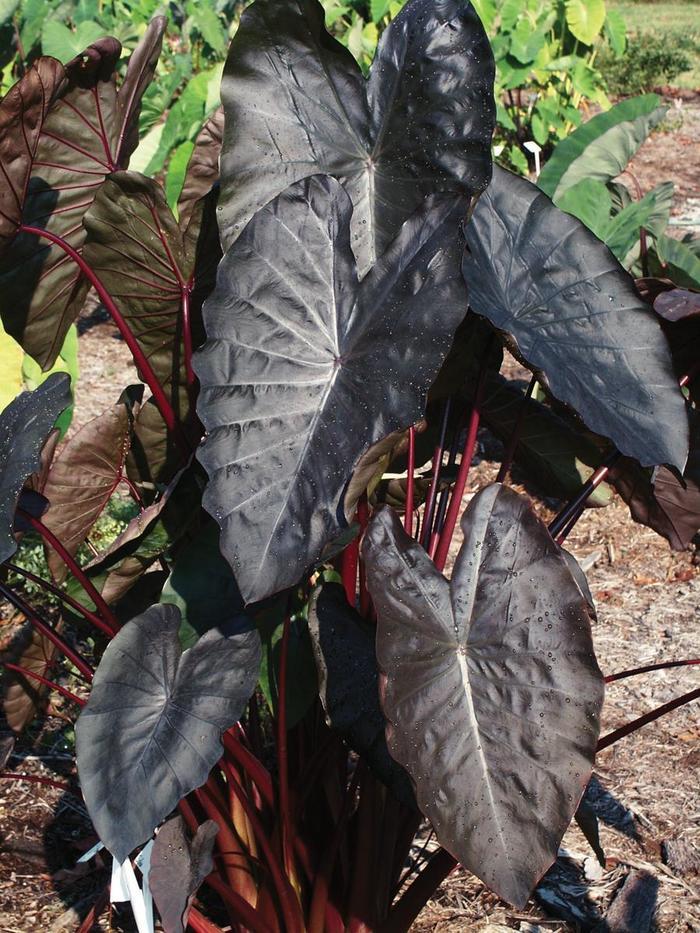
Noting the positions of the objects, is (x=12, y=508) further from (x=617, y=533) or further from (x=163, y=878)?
(x=617, y=533)

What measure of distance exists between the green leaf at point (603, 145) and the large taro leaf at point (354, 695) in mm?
2095

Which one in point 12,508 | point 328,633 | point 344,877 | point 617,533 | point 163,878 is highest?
point 12,508

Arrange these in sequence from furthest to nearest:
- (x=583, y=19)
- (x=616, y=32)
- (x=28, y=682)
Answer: (x=616, y=32) → (x=583, y=19) → (x=28, y=682)

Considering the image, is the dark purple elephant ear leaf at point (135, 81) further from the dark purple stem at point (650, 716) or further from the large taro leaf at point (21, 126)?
the dark purple stem at point (650, 716)

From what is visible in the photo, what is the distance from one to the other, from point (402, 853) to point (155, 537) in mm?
519

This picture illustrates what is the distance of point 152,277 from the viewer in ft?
4.74

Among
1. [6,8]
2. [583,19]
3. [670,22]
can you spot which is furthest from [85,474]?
[670,22]

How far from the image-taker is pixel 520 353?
1.14 meters

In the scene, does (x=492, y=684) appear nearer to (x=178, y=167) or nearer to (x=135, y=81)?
(x=135, y=81)

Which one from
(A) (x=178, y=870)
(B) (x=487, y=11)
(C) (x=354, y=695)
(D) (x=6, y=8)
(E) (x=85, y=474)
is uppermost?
(D) (x=6, y=8)

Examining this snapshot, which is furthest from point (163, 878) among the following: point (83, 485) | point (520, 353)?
point (520, 353)

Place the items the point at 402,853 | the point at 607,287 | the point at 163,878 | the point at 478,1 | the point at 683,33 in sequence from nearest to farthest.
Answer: the point at 163,878 → the point at 607,287 → the point at 402,853 → the point at 478,1 → the point at 683,33

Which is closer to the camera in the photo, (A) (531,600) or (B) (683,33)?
(A) (531,600)

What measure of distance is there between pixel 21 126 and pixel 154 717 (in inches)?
27.5
